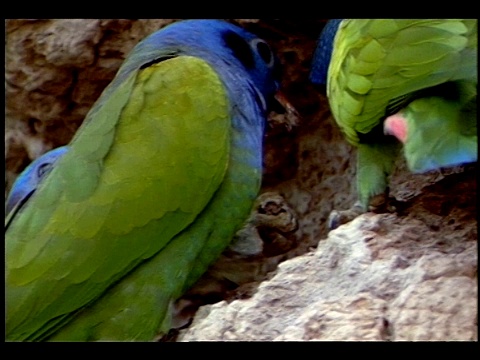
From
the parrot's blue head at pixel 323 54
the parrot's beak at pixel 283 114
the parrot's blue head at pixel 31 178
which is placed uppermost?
the parrot's blue head at pixel 323 54

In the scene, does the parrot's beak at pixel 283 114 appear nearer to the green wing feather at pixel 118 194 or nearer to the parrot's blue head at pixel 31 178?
the green wing feather at pixel 118 194

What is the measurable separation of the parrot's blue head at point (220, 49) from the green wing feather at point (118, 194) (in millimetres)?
110

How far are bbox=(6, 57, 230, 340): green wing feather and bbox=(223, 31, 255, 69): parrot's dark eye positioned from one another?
17cm

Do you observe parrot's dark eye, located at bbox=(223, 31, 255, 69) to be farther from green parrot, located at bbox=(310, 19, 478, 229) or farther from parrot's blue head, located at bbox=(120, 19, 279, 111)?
green parrot, located at bbox=(310, 19, 478, 229)

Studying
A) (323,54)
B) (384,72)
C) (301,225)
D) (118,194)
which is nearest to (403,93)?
(384,72)

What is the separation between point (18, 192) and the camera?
200cm

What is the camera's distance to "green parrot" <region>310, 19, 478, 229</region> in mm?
1418

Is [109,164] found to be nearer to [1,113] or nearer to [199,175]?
[199,175]

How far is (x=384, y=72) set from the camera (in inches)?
61.6

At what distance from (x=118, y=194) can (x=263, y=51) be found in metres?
0.54

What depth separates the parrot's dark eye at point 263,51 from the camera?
1.97 meters

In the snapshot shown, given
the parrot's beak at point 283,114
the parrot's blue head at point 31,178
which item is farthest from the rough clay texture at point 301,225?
the parrot's blue head at point 31,178

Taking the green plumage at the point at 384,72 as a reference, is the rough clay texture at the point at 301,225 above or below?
below
